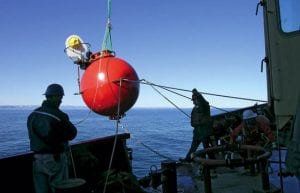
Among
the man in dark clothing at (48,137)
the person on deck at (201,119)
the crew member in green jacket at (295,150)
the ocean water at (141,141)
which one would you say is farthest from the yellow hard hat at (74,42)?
the crew member in green jacket at (295,150)

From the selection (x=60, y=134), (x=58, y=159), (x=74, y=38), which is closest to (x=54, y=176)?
(x=58, y=159)

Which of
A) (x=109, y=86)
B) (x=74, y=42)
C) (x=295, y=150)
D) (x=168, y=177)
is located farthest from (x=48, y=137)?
(x=295, y=150)

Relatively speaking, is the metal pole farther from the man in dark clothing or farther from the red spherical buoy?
the red spherical buoy

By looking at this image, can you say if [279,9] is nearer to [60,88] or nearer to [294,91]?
[294,91]

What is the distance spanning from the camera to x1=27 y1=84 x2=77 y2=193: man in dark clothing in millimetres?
5430

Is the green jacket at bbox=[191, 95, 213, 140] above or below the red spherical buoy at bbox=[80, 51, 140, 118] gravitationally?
below

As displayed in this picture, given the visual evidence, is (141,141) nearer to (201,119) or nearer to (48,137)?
(201,119)

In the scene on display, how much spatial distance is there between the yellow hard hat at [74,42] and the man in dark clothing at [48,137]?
196 cm

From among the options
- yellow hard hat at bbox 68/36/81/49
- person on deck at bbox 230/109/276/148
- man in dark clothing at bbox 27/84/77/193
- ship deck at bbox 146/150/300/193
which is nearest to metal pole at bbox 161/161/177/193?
ship deck at bbox 146/150/300/193

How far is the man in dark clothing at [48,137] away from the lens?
5.43 meters

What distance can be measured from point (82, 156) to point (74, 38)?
2.52m

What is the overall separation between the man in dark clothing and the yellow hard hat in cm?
196

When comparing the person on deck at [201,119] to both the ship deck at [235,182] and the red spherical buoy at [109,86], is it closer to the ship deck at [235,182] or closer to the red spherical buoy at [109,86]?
the ship deck at [235,182]

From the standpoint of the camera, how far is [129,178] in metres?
7.25
